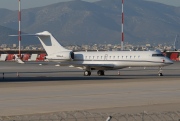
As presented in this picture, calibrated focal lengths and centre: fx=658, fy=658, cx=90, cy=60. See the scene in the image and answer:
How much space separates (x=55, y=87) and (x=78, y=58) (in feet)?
73.7

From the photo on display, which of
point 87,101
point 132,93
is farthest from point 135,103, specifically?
point 132,93

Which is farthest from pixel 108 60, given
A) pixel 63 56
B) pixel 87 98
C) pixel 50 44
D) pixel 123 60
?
pixel 87 98

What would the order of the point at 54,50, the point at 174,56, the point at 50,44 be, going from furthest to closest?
1. the point at 174,56
2. the point at 50,44
3. the point at 54,50

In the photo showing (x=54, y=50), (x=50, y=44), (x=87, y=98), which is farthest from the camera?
(x=50, y=44)

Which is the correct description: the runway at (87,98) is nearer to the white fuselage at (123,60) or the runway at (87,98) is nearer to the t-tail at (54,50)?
the white fuselage at (123,60)

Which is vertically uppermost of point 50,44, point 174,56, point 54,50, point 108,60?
point 50,44

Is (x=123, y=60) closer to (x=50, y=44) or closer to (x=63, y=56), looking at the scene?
(x=63, y=56)

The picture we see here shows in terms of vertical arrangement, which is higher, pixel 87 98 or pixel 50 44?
pixel 50 44

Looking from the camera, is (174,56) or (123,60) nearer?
(123,60)

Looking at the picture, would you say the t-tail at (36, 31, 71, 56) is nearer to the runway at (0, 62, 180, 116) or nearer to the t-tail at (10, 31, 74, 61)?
the t-tail at (10, 31, 74, 61)

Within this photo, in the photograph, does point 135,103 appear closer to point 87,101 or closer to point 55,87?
point 87,101

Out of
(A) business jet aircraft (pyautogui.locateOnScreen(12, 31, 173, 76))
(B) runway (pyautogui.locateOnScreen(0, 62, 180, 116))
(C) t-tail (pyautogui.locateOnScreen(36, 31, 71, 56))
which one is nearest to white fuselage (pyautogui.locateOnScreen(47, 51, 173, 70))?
(A) business jet aircraft (pyautogui.locateOnScreen(12, 31, 173, 76))

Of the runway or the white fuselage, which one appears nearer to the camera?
the runway

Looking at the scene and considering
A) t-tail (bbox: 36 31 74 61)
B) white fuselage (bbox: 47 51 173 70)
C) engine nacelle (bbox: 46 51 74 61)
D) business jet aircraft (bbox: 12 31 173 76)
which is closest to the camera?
business jet aircraft (bbox: 12 31 173 76)
